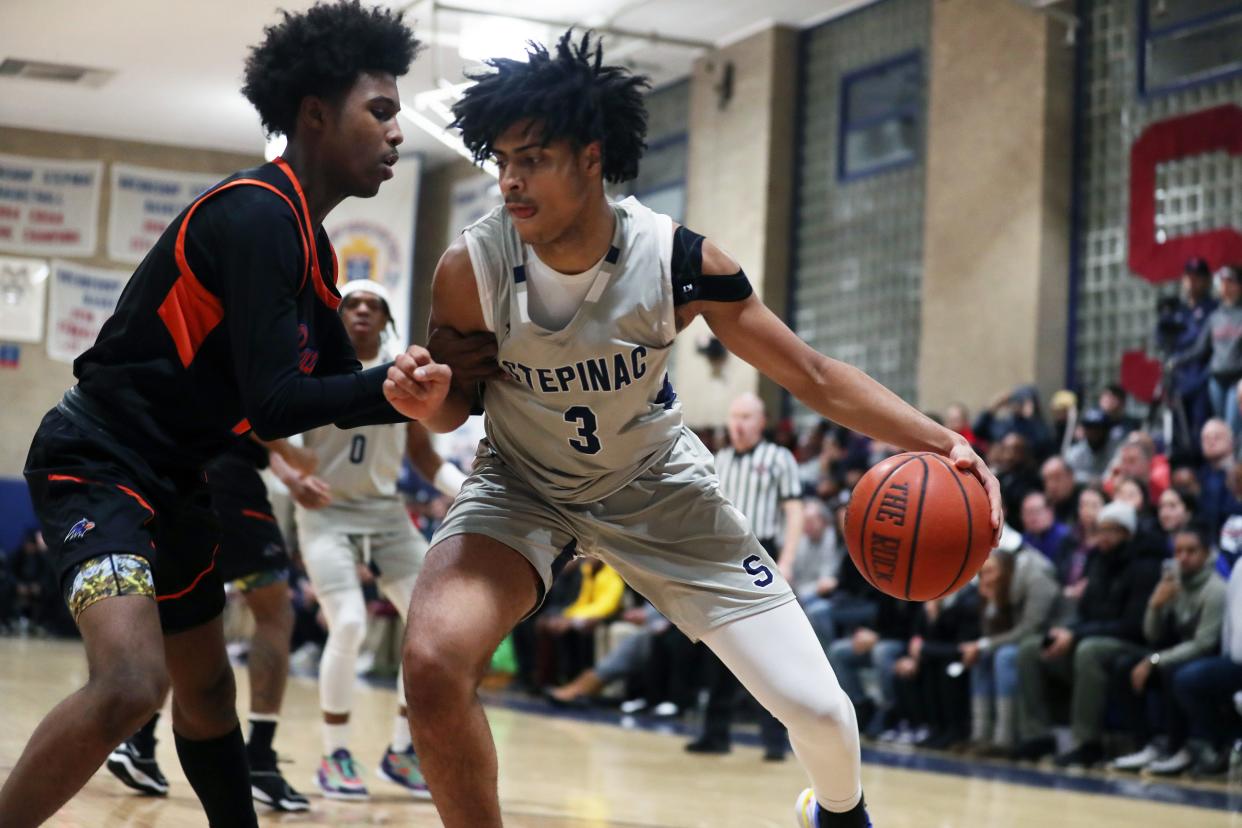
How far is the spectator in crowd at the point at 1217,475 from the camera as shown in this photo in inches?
362

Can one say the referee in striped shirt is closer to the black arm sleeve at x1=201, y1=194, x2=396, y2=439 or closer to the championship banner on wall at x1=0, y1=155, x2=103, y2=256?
the black arm sleeve at x1=201, y1=194, x2=396, y2=439

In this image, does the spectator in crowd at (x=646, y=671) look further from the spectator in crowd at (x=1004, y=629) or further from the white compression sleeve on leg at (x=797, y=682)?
the white compression sleeve on leg at (x=797, y=682)

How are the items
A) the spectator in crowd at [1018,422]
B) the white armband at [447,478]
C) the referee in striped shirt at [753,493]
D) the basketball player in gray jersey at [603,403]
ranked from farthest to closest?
the spectator in crowd at [1018,422], the referee in striped shirt at [753,493], the white armband at [447,478], the basketball player in gray jersey at [603,403]

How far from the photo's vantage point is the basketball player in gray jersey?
334 cm

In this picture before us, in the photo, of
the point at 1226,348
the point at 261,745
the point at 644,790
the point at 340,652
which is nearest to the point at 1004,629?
the point at 1226,348

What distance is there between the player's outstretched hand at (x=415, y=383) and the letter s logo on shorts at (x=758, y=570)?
898mm

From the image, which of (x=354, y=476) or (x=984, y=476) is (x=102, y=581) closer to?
(x=984, y=476)

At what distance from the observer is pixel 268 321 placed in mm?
2943

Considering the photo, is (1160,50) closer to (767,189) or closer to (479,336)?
(767,189)

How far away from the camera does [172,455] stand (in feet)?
10.3

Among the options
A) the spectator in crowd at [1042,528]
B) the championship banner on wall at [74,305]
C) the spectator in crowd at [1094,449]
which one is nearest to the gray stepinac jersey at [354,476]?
the spectator in crowd at [1042,528]

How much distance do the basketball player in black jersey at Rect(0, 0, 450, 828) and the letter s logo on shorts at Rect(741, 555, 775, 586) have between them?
2.99 feet

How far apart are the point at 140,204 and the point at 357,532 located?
1515 cm

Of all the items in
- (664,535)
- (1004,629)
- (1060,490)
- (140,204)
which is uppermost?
(140,204)
